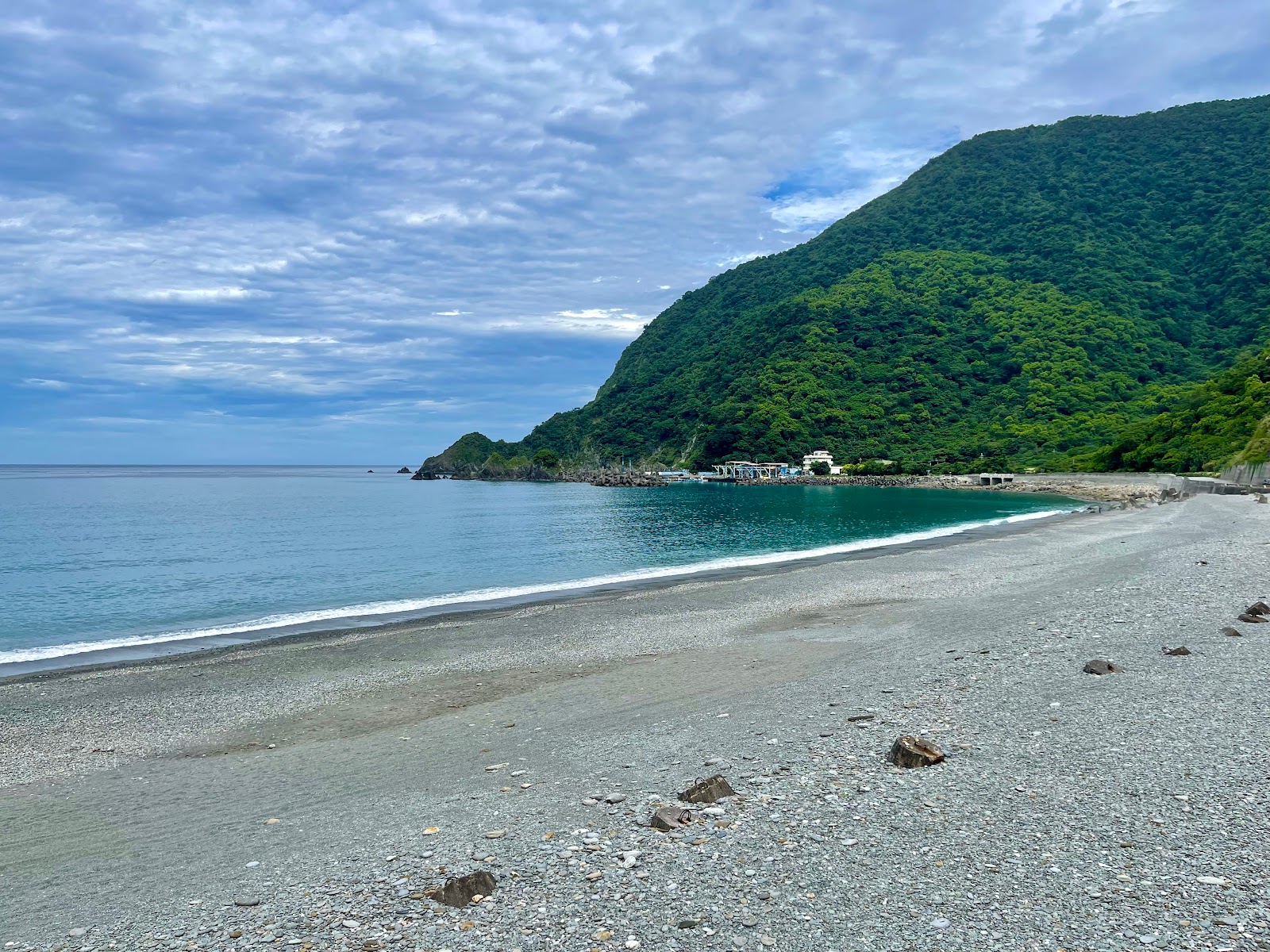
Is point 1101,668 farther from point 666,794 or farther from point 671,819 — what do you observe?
point 671,819

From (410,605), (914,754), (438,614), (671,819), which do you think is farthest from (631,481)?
(671,819)

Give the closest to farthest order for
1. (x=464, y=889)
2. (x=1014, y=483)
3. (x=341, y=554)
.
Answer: (x=464, y=889) < (x=341, y=554) < (x=1014, y=483)

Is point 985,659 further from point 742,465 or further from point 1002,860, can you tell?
point 742,465

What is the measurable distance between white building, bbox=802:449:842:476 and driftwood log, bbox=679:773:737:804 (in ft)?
511

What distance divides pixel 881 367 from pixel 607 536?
140m

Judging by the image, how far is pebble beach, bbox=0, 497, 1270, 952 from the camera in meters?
5.25

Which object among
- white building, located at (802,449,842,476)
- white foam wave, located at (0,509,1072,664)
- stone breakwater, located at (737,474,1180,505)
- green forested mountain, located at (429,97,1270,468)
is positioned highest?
green forested mountain, located at (429,97,1270,468)

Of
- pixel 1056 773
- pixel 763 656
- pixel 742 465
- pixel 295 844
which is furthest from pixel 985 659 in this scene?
pixel 742 465

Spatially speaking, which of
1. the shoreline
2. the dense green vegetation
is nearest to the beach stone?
the shoreline

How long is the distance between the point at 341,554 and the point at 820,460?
5275 inches

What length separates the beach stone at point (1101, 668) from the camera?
1123 cm

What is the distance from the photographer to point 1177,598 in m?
17.6

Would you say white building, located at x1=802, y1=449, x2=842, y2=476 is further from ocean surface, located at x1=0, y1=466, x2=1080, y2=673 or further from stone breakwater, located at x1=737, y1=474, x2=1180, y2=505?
ocean surface, located at x1=0, y1=466, x2=1080, y2=673

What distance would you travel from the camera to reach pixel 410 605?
987 inches
